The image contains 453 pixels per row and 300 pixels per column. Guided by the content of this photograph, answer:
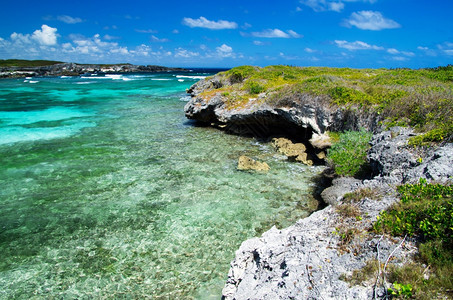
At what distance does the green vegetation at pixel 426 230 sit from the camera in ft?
13.0

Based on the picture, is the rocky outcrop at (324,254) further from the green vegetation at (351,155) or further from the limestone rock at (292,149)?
the limestone rock at (292,149)

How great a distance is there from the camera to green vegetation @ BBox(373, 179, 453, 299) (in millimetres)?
3963

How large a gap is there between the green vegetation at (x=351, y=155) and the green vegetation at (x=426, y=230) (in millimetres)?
4622

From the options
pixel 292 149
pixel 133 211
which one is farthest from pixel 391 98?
pixel 133 211

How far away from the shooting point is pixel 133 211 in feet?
34.1

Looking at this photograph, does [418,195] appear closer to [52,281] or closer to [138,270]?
[138,270]

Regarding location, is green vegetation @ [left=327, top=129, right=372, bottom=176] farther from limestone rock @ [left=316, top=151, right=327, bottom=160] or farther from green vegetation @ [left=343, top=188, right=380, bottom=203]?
green vegetation @ [left=343, top=188, right=380, bottom=203]

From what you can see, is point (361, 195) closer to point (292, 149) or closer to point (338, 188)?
point (338, 188)

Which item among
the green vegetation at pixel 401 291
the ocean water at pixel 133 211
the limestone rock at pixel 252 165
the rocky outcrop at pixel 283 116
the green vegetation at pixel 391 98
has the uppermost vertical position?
the green vegetation at pixel 391 98

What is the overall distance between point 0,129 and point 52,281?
23.2 metres

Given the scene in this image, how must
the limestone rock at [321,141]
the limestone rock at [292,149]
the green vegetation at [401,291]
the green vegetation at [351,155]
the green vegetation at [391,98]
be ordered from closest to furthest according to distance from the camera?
the green vegetation at [401,291], the green vegetation at [391,98], the green vegetation at [351,155], the limestone rock at [321,141], the limestone rock at [292,149]

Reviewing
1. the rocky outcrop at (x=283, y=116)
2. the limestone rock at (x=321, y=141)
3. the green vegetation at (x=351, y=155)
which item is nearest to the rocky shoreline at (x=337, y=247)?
the green vegetation at (x=351, y=155)

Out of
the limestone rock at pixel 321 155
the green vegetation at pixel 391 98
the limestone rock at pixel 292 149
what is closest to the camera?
the green vegetation at pixel 391 98

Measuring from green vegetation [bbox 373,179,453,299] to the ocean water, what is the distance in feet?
14.2
